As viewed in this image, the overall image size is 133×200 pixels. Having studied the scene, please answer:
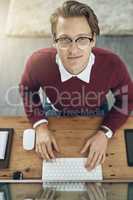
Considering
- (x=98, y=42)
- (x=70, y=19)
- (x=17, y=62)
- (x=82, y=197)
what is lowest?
(x=82, y=197)

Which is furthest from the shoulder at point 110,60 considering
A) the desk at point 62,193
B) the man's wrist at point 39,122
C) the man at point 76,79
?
the desk at point 62,193

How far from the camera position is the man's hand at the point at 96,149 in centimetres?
124

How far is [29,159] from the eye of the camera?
127 cm

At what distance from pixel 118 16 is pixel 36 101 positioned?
187cm

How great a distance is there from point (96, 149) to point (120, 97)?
10.8 inches

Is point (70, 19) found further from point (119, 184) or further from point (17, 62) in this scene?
point (17, 62)

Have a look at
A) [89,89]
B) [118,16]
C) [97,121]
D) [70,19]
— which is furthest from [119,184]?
[118,16]

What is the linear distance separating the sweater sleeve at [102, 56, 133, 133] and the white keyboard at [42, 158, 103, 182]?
20cm

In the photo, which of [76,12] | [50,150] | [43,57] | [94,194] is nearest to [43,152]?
[50,150]

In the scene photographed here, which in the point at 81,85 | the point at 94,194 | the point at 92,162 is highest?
the point at 81,85

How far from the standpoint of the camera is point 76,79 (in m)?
1.38

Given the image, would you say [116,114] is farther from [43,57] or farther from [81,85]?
[43,57]

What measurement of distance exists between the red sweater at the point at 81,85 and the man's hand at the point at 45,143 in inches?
2.6

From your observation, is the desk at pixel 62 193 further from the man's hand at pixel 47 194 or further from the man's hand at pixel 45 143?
the man's hand at pixel 45 143
